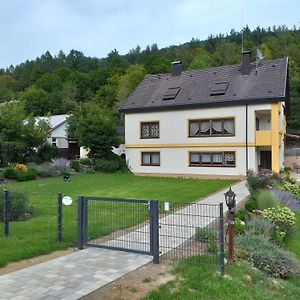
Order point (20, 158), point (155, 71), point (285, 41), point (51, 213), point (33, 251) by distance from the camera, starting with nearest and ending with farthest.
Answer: point (33, 251) < point (51, 213) < point (20, 158) < point (155, 71) < point (285, 41)

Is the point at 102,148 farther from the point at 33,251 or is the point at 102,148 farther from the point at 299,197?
the point at 33,251

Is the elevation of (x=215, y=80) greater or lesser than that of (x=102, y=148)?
greater

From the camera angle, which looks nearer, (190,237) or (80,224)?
(80,224)

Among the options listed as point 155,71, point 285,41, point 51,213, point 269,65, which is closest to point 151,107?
point 269,65

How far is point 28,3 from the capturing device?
5238mm

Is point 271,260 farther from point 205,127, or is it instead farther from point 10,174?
point 205,127

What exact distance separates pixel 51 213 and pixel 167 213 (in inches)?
165

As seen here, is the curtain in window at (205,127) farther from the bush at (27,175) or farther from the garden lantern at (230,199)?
the garden lantern at (230,199)

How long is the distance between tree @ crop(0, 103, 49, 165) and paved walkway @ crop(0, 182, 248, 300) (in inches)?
786

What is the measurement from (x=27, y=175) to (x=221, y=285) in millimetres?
19106

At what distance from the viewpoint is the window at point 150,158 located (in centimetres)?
2869

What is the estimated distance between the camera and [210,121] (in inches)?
1037

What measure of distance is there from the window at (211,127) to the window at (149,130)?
277cm

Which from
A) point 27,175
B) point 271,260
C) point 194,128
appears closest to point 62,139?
point 27,175
